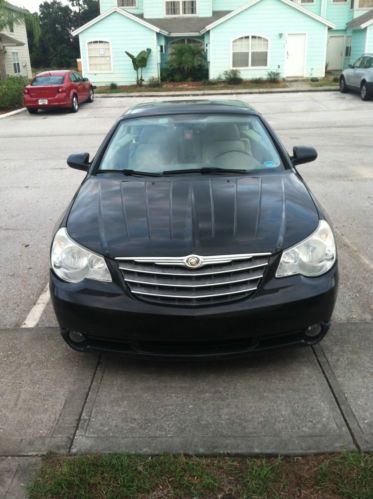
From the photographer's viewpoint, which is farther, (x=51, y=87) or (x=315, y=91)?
(x=315, y=91)

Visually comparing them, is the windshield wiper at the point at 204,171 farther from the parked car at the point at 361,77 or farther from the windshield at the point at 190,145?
the parked car at the point at 361,77

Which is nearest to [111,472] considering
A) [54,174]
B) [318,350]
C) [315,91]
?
[318,350]

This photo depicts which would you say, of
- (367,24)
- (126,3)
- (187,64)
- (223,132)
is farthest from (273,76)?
(223,132)

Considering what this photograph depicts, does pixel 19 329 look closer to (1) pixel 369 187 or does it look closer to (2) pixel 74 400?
(2) pixel 74 400

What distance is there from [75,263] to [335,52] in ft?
114

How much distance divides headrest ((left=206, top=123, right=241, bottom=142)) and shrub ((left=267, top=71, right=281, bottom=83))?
25.3 meters

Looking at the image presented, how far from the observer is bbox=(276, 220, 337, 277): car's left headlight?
10.0ft

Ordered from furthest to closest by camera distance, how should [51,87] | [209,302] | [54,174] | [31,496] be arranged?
1. [51,87]
2. [54,174]
3. [209,302]
4. [31,496]

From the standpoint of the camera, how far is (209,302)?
294 centimetres

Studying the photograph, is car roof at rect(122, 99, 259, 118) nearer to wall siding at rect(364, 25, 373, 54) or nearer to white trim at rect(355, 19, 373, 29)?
white trim at rect(355, 19, 373, 29)

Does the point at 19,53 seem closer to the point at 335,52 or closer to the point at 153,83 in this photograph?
the point at 153,83

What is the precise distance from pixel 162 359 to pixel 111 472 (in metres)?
0.75

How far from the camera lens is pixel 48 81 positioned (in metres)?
19.5

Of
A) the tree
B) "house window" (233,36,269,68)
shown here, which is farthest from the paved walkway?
"house window" (233,36,269,68)
